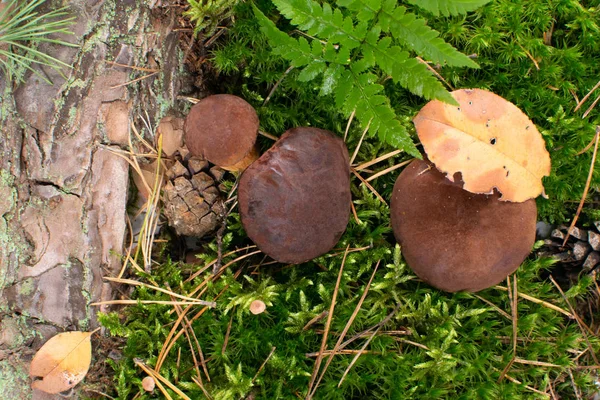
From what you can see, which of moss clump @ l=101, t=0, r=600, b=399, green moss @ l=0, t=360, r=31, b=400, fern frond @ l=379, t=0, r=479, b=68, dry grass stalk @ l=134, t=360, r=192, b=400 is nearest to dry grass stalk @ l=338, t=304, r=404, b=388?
moss clump @ l=101, t=0, r=600, b=399

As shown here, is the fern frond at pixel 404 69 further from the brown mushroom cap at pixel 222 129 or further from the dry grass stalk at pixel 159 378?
the dry grass stalk at pixel 159 378

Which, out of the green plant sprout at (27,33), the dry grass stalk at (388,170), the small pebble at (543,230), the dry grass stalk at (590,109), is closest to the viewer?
the green plant sprout at (27,33)

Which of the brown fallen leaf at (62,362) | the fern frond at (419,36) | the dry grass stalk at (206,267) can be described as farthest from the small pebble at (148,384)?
the fern frond at (419,36)

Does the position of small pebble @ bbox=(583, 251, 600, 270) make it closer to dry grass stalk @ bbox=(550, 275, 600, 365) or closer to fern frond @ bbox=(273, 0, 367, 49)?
dry grass stalk @ bbox=(550, 275, 600, 365)

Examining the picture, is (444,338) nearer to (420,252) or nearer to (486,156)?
(420,252)

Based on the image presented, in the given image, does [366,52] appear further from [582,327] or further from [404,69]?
[582,327]

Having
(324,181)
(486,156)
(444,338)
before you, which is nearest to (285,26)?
(324,181)
